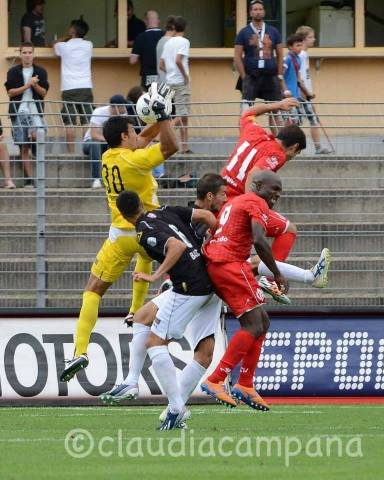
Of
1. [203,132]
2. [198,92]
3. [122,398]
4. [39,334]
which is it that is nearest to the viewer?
[122,398]

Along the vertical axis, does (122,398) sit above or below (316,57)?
below

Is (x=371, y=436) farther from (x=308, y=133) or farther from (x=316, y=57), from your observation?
(x=316, y=57)

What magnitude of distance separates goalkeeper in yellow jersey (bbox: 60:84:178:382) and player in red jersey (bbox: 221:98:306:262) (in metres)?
0.79

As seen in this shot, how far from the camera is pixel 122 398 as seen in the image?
12.5 metres

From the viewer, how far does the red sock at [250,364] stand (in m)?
12.1

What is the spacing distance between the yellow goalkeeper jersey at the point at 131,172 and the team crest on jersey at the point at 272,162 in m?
0.98

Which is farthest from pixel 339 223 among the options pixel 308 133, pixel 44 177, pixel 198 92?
pixel 198 92

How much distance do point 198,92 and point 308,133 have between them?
3.18m

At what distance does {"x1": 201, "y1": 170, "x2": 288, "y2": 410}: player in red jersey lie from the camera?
11.9 m

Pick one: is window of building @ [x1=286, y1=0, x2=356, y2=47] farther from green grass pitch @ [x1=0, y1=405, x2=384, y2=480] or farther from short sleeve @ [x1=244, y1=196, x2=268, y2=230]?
short sleeve @ [x1=244, y1=196, x2=268, y2=230]

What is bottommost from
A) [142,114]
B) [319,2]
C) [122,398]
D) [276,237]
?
[122,398]

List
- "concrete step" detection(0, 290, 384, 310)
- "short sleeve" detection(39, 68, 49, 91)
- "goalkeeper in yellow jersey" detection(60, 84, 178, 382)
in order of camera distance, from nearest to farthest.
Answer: "goalkeeper in yellow jersey" detection(60, 84, 178, 382)
"concrete step" detection(0, 290, 384, 310)
"short sleeve" detection(39, 68, 49, 91)

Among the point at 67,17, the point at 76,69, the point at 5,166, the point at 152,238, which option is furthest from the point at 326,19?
the point at 152,238

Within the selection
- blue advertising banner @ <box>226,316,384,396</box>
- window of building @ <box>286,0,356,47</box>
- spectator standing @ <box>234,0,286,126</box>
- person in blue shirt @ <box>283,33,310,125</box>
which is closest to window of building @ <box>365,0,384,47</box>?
window of building @ <box>286,0,356,47</box>
